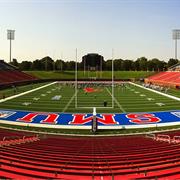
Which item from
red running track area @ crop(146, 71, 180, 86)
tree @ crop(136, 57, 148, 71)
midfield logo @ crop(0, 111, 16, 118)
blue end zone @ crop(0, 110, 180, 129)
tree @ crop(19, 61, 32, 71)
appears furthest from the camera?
tree @ crop(19, 61, 32, 71)

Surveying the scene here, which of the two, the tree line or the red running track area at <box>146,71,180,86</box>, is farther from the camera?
the tree line

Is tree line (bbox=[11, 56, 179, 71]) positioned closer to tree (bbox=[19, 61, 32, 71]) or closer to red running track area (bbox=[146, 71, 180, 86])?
tree (bbox=[19, 61, 32, 71])

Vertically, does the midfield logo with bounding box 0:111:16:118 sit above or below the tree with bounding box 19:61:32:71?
below

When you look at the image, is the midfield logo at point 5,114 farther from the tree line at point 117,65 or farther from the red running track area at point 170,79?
the tree line at point 117,65

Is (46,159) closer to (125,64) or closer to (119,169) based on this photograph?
(119,169)

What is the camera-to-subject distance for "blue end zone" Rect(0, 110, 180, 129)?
63.3 feet

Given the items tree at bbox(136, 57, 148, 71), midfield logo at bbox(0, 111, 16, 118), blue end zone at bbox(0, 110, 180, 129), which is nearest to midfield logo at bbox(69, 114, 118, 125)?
blue end zone at bbox(0, 110, 180, 129)

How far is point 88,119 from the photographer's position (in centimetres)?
2111

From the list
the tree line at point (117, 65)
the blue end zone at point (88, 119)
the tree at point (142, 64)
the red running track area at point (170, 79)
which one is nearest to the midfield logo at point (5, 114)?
the blue end zone at point (88, 119)

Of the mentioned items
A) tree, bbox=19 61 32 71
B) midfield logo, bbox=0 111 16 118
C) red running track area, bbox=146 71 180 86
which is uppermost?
tree, bbox=19 61 32 71

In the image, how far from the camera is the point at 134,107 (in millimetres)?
26078

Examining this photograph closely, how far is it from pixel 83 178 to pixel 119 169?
1152 mm

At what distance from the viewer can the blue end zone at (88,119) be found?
63.3 ft

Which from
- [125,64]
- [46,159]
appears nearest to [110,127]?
[46,159]
